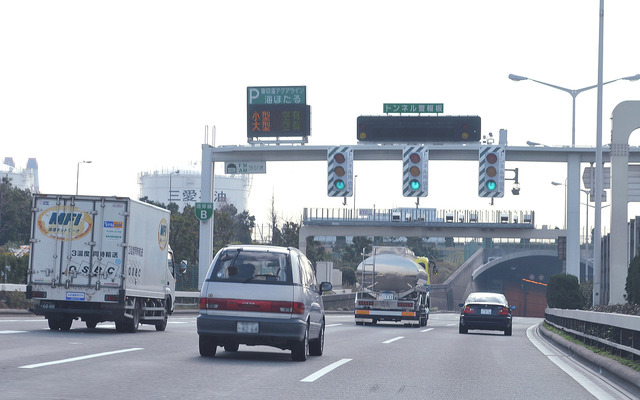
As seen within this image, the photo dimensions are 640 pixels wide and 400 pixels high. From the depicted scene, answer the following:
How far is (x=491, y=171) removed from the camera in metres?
39.3

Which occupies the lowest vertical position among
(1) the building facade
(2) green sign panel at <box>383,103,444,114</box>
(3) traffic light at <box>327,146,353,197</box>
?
(3) traffic light at <box>327,146,353,197</box>

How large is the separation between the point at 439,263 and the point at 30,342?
100 m

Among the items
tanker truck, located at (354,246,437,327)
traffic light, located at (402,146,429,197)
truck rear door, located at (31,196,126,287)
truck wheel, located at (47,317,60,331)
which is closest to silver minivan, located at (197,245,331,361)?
Answer: truck rear door, located at (31,196,126,287)

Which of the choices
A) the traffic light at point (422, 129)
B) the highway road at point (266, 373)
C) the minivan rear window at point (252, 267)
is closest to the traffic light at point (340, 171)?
the traffic light at point (422, 129)

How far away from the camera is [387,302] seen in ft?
123

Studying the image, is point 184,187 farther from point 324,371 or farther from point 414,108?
point 324,371

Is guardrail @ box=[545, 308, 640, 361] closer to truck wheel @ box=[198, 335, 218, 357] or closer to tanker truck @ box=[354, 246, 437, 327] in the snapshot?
truck wheel @ box=[198, 335, 218, 357]

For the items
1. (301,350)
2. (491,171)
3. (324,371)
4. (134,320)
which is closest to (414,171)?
(491,171)

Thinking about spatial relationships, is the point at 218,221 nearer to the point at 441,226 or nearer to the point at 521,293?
the point at 441,226

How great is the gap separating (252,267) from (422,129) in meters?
25.3

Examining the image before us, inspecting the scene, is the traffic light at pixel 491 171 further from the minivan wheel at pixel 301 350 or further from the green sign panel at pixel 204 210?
the minivan wheel at pixel 301 350

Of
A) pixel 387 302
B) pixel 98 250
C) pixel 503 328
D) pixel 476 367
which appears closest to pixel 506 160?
pixel 387 302

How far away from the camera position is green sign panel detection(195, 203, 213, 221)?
140ft

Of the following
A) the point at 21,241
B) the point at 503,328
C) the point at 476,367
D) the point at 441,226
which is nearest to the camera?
the point at 476,367
